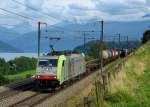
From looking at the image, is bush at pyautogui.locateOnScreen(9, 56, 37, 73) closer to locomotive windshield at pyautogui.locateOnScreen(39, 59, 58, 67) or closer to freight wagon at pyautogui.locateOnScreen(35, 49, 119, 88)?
freight wagon at pyautogui.locateOnScreen(35, 49, 119, 88)

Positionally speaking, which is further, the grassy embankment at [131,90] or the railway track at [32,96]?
the railway track at [32,96]

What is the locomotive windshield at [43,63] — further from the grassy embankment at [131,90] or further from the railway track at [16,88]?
the grassy embankment at [131,90]

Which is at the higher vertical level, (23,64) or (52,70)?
(52,70)

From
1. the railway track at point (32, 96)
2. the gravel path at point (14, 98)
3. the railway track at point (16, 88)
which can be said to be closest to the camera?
the railway track at point (32, 96)

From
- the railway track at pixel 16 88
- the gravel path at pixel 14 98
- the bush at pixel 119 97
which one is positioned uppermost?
the bush at pixel 119 97

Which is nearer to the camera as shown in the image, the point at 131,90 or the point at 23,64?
the point at 131,90

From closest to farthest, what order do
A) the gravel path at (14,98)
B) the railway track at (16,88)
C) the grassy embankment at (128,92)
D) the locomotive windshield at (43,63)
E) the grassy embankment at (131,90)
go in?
the grassy embankment at (128,92) → the grassy embankment at (131,90) → the gravel path at (14,98) → the railway track at (16,88) → the locomotive windshield at (43,63)

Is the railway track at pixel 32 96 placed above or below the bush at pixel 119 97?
below

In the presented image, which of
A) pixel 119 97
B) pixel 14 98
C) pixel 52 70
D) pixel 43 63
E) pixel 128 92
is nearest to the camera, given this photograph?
pixel 119 97

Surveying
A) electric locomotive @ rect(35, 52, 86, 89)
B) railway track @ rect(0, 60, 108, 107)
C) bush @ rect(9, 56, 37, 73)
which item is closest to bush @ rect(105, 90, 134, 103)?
railway track @ rect(0, 60, 108, 107)

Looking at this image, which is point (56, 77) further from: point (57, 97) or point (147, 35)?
point (147, 35)

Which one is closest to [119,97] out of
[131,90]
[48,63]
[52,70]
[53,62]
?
[131,90]

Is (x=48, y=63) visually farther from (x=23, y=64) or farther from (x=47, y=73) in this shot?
(x=23, y=64)

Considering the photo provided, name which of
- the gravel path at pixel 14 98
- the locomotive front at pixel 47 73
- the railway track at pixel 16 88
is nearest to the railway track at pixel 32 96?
the railway track at pixel 16 88
